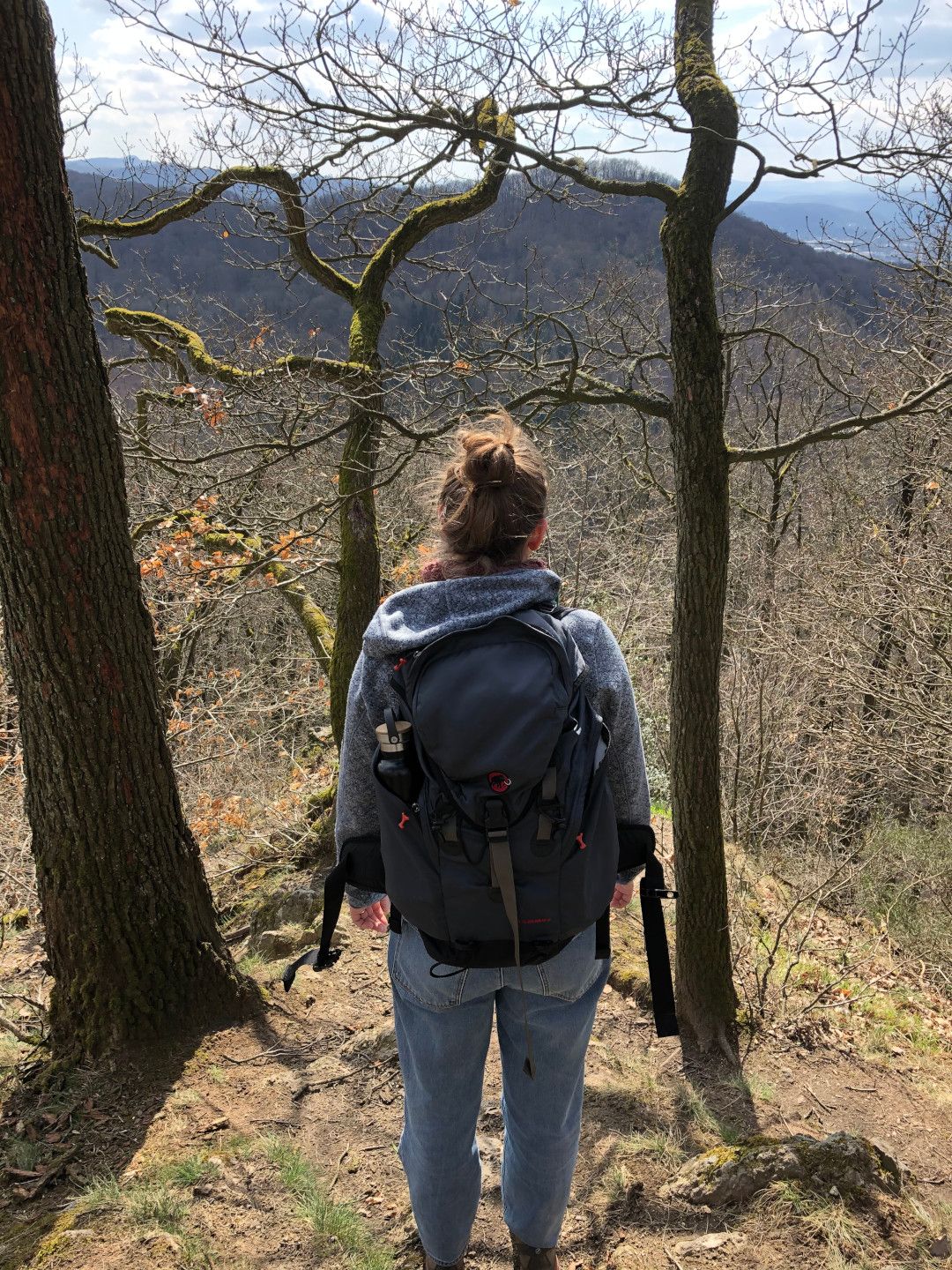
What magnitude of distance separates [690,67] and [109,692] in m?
3.19

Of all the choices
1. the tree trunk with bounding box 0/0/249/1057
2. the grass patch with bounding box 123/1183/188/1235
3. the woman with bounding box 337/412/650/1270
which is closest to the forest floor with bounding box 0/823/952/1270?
the grass patch with bounding box 123/1183/188/1235

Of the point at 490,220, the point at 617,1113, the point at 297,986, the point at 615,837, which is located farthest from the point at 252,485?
the point at 615,837

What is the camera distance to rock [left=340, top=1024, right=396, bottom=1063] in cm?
333

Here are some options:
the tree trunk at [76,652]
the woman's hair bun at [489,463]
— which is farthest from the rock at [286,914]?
the woman's hair bun at [489,463]

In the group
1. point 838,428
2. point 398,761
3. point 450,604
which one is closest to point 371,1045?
point 398,761

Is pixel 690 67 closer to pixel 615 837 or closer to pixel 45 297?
pixel 45 297

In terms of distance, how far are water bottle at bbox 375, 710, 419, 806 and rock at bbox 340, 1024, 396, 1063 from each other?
2.18 meters

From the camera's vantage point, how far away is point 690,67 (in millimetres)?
3246

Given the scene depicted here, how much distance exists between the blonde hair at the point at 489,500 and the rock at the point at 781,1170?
2181 millimetres

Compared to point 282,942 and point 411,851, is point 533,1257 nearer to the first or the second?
point 411,851

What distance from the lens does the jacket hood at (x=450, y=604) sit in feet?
5.28

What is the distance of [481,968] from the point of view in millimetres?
1641

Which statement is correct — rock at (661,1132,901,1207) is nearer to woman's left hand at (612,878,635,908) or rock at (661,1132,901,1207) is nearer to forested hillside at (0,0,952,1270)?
forested hillside at (0,0,952,1270)

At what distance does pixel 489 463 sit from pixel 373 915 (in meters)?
1.06
